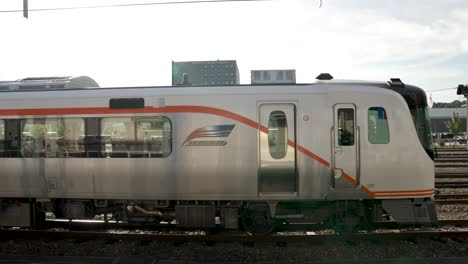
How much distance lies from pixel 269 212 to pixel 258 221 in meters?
0.33

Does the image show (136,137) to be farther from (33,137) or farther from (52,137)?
(33,137)

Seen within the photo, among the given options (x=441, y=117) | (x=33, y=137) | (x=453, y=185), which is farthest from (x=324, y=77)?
(x=441, y=117)

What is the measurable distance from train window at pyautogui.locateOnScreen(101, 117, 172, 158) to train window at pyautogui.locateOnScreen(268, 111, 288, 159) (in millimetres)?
2053

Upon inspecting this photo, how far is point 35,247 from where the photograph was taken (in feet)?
27.3

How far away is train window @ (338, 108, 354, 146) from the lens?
777 centimetres

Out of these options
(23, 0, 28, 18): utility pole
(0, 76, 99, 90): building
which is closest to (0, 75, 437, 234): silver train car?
(0, 76, 99, 90): building

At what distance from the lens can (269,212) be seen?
26.5ft

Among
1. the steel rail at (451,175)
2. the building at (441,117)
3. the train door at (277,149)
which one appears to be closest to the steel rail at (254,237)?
the train door at (277,149)

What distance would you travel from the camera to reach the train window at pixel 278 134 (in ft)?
25.5

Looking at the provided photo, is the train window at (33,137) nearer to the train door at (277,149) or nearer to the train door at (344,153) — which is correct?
the train door at (277,149)

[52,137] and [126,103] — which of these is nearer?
[126,103]

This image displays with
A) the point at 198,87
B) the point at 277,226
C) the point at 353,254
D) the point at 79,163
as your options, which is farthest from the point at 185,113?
the point at 353,254

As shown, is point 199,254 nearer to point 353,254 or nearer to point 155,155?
point 155,155

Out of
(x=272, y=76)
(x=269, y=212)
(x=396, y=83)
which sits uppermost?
(x=272, y=76)
